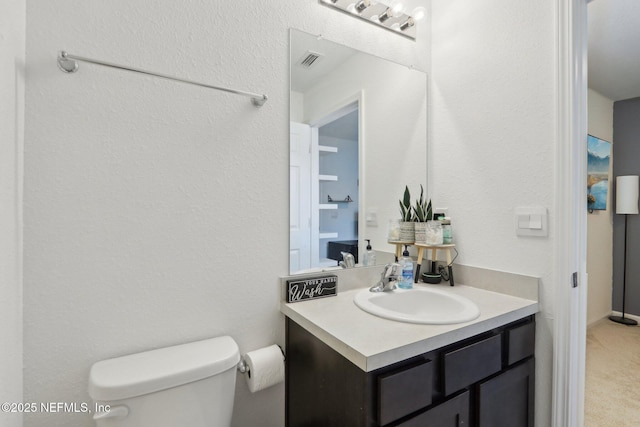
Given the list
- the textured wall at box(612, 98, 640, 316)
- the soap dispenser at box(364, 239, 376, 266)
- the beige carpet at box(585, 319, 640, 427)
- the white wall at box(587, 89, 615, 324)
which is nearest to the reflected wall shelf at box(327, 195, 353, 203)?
the soap dispenser at box(364, 239, 376, 266)

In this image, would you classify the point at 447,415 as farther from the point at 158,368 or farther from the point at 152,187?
the point at 152,187

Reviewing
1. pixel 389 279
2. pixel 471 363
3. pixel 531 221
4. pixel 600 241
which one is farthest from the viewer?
pixel 600 241

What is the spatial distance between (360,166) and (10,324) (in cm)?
130

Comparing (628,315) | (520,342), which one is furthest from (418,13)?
(628,315)

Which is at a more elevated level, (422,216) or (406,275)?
(422,216)

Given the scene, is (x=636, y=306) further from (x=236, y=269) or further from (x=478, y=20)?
(x=236, y=269)

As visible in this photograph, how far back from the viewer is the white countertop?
796 mm

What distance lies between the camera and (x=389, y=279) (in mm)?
1318

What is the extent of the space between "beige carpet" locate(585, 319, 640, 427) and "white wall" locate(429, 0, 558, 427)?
969 millimetres

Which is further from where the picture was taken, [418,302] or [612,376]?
[612,376]

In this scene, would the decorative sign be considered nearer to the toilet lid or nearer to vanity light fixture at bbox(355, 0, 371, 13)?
the toilet lid

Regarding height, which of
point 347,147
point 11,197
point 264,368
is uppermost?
point 347,147

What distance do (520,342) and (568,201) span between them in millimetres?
557

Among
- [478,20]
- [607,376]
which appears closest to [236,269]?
[478,20]
